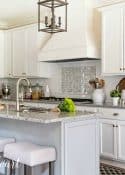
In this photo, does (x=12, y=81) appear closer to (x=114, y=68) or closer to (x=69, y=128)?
(x=114, y=68)

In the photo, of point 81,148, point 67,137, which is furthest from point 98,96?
point 67,137

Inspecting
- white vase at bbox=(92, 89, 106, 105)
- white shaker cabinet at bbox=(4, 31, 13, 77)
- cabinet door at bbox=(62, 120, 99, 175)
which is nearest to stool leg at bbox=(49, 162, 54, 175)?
cabinet door at bbox=(62, 120, 99, 175)

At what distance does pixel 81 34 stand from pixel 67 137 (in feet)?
9.05

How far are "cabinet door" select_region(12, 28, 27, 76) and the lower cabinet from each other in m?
2.65

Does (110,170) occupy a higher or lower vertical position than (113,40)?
lower

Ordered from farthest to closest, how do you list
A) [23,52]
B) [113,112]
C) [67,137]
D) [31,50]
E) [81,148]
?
[23,52] < [31,50] < [113,112] < [81,148] < [67,137]

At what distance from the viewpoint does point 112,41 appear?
4828 millimetres

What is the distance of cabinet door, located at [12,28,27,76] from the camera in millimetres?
6543

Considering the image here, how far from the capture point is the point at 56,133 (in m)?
2.90

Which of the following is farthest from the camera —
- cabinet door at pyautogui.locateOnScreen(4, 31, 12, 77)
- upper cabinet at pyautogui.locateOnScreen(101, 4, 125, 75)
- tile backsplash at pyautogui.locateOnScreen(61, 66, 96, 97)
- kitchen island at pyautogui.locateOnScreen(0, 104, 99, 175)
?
cabinet door at pyautogui.locateOnScreen(4, 31, 12, 77)

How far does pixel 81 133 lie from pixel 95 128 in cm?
23

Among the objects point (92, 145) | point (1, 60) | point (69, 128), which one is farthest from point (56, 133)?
point (1, 60)

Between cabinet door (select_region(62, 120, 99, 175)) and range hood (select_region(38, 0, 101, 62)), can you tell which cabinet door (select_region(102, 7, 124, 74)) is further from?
cabinet door (select_region(62, 120, 99, 175))

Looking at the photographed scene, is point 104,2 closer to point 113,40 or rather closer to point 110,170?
point 113,40
